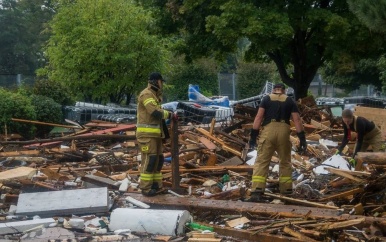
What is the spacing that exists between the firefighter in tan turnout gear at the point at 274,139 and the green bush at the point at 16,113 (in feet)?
39.1

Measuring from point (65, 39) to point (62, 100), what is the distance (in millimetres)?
3398

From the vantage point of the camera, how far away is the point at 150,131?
10.2 meters

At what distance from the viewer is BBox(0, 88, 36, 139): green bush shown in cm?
2047

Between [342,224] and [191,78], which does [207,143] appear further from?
[191,78]

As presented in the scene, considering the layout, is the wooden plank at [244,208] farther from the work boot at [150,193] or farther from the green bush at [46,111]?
the green bush at [46,111]

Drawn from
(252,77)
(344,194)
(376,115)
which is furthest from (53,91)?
(252,77)

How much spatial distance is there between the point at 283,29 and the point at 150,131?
13.2m

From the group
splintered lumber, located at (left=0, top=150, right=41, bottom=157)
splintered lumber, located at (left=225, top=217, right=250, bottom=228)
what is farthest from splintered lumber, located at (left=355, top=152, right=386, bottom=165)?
splintered lumber, located at (left=0, top=150, right=41, bottom=157)

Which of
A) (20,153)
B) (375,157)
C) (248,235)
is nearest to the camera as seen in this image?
(248,235)

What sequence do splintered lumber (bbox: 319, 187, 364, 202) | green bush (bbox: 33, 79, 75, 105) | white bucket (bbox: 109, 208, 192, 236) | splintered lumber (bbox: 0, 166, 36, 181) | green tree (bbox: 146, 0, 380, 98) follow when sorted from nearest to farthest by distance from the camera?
1. white bucket (bbox: 109, 208, 192, 236)
2. splintered lumber (bbox: 319, 187, 364, 202)
3. splintered lumber (bbox: 0, 166, 36, 181)
4. green tree (bbox: 146, 0, 380, 98)
5. green bush (bbox: 33, 79, 75, 105)

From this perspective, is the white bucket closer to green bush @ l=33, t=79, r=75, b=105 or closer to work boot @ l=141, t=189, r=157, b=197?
work boot @ l=141, t=189, r=157, b=197

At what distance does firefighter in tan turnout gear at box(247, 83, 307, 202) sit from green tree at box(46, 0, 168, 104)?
17.8 m

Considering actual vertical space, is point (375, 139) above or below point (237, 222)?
above

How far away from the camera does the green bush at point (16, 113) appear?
20.5 meters
